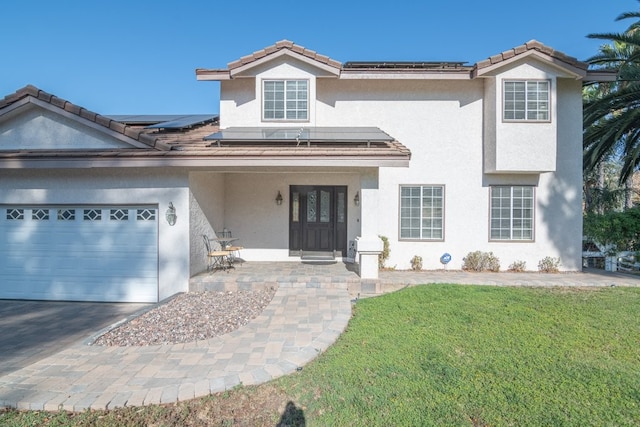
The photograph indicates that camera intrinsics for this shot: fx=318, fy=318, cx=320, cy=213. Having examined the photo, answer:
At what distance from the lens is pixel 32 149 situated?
8586 mm

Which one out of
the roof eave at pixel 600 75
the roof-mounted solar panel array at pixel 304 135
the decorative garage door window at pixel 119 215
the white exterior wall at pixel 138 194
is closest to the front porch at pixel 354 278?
the white exterior wall at pixel 138 194

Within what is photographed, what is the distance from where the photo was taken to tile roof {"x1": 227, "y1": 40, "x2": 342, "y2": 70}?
10.8 metres

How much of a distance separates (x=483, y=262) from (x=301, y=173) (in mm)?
7062

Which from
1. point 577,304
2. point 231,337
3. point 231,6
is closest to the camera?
point 231,337

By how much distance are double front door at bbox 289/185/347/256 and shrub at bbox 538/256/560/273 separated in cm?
692

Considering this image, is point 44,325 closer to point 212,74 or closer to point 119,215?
point 119,215

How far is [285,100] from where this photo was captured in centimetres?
1139

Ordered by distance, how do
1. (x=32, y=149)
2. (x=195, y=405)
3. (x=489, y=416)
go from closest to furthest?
(x=489, y=416) → (x=195, y=405) → (x=32, y=149)

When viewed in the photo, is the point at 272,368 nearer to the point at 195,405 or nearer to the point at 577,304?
the point at 195,405

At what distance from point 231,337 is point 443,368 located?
3.55m

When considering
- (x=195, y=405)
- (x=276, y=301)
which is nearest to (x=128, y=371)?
(x=195, y=405)

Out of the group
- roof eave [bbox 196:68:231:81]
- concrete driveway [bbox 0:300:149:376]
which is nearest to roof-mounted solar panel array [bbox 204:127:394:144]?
roof eave [bbox 196:68:231:81]

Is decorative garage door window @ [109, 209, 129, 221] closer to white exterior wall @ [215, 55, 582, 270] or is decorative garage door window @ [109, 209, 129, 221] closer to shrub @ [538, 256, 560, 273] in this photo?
white exterior wall @ [215, 55, 582, 270]

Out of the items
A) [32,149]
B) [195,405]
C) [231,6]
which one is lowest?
[195,405]
